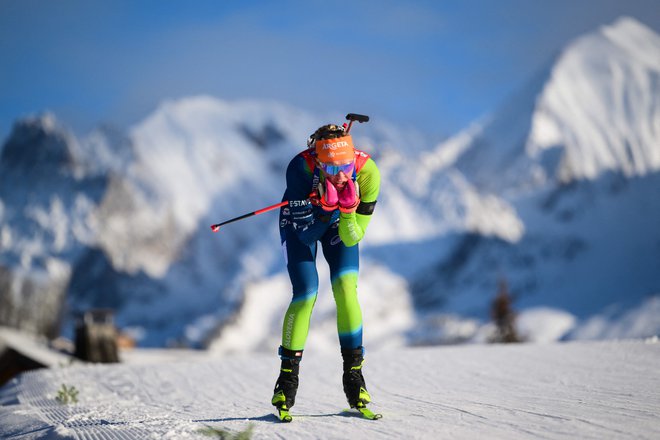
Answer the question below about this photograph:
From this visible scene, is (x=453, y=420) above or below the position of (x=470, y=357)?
below

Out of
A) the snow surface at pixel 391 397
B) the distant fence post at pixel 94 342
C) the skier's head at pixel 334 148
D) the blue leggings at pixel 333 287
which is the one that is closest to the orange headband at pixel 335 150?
the skier's head at pixel 334 148

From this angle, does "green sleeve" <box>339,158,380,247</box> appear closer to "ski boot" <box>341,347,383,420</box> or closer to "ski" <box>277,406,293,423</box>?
"ski boot" <box>341,347,383,420</box>

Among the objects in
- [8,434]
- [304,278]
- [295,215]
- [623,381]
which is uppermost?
[295,215]

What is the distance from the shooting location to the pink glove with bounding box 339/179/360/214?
27.6ft

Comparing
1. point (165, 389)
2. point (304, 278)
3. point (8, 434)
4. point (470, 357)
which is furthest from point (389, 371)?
point (8, 434)

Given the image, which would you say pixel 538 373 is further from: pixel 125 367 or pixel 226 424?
pixel 125 367

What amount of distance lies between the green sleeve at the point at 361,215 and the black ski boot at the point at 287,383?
1459mm

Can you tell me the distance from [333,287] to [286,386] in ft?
4.13

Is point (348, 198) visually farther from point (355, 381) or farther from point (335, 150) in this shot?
point (355, 381)

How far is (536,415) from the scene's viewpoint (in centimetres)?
798

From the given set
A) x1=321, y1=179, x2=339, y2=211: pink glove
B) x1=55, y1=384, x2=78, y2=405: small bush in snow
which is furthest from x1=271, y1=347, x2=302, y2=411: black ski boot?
x1=55, y1=384, x2=78, y2=405: small bush in snow

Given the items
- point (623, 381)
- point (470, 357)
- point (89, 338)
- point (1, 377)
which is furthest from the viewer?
point (89, 338)

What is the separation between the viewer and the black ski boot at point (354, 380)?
859cm

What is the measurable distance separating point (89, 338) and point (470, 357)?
1123 inches
